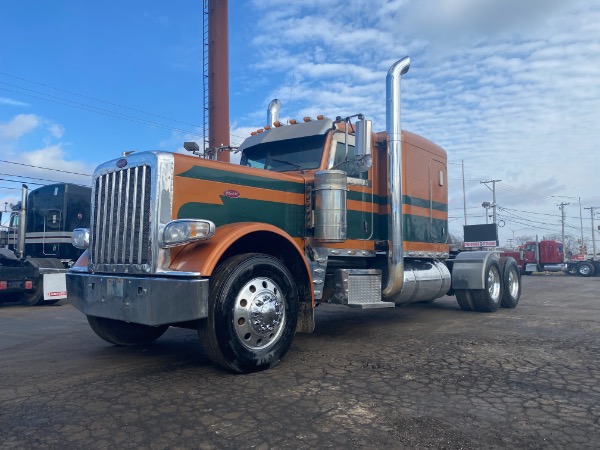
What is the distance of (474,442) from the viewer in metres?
3.08

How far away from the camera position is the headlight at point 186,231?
4.45 metres

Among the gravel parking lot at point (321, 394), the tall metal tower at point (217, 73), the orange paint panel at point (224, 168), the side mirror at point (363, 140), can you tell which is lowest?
the gravel parking lot at point (321, 394)

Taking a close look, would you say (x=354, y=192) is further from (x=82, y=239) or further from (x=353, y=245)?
Result: (x=82, y=239)

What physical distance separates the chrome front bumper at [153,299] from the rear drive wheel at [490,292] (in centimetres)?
657

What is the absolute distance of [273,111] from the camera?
8.96 meters

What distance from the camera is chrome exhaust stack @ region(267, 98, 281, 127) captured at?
8.93 metres

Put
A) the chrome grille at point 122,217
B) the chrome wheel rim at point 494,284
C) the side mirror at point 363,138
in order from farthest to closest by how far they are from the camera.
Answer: the chrome wheel rim at point 494,284, the side mirror at point 363,138, the chrome grille at point 122,217

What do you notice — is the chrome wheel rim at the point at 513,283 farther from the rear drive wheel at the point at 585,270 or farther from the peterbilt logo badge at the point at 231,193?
the rear drive wheel at the point at 585,270

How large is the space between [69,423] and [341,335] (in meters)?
4.13

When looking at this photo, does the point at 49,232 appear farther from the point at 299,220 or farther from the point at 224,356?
the point at 224,356

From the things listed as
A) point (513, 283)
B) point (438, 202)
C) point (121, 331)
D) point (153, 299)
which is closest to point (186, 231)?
point (153, 299)

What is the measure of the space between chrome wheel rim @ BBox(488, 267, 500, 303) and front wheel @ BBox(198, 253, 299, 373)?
5993 mm

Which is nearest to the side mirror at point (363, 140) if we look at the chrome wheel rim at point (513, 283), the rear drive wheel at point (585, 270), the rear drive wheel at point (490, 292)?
the rear drive wheel at point (490, 292)

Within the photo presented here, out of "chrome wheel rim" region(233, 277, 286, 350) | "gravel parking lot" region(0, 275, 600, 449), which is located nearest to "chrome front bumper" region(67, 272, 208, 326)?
"chrome wheel rim" region(233, 277, 286, 350)
